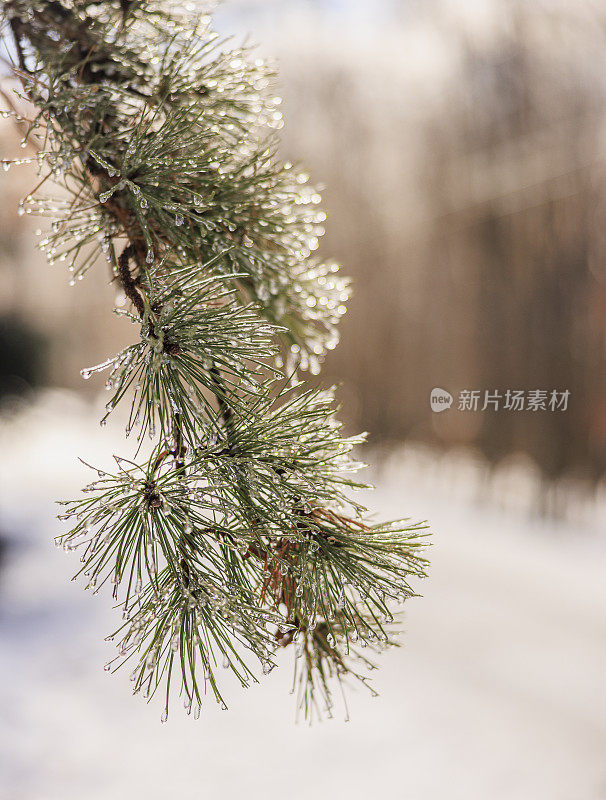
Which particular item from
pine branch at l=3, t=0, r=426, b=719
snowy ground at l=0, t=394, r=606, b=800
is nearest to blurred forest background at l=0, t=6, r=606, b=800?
snowy ground at l=0, t=394, r=606, b=800

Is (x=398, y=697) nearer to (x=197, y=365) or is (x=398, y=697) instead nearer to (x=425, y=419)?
(x=425, y=419)

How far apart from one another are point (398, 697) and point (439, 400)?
698 mm

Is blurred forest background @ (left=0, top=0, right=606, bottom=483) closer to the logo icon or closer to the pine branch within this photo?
the logo icon

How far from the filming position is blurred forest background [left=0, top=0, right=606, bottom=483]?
49.3 inches

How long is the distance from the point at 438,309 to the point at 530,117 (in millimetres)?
432

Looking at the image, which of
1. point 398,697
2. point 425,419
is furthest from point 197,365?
point 425,419

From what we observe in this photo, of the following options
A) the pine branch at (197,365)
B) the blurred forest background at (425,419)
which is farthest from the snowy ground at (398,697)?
the pine branch at (197,365)

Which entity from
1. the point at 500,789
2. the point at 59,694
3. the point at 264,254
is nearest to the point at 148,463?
the point at 264,254

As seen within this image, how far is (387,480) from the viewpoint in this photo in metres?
1.50

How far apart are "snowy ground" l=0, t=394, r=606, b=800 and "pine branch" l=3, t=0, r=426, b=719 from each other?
603 mm

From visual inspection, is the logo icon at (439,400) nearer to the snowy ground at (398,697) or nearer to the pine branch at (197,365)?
the snowy ground at (398,697)

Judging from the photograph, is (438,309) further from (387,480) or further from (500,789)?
(500,789)

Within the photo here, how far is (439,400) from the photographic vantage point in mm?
1484

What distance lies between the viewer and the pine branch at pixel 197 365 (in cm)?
28
